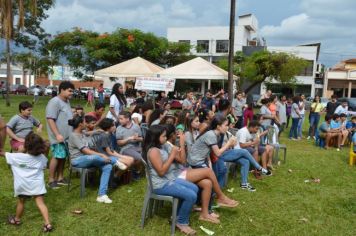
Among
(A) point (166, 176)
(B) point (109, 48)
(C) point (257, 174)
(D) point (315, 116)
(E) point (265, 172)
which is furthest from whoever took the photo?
(B) point (109, 48)

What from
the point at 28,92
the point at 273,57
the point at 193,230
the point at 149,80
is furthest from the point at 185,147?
the point at 28,92

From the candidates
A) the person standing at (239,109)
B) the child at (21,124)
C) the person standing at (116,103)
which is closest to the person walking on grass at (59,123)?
the child at (21,124)

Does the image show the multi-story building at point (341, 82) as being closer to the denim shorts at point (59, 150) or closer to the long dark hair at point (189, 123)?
the long dark hair at point (189, 123)

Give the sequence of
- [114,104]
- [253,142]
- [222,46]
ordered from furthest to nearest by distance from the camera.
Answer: [222,46], [114,104], [253,142]

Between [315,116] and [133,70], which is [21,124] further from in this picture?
[315,116]

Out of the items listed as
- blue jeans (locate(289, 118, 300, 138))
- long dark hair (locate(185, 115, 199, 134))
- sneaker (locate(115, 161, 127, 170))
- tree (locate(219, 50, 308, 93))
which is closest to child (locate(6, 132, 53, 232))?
sneaker (locate(115, 161, 127, 170))

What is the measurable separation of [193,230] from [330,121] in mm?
8989

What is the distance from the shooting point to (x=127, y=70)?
13.4m

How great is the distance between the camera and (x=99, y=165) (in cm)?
575

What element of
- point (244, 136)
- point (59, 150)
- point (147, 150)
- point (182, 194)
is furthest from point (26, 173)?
point (244, 136)

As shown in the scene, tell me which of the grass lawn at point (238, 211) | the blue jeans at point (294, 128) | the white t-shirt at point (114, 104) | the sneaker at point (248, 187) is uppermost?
the white t-shirt at point (114, 104)

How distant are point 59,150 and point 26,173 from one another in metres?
1.65

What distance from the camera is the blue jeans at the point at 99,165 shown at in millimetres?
5648

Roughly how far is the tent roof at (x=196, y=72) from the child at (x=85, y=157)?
739 cm
